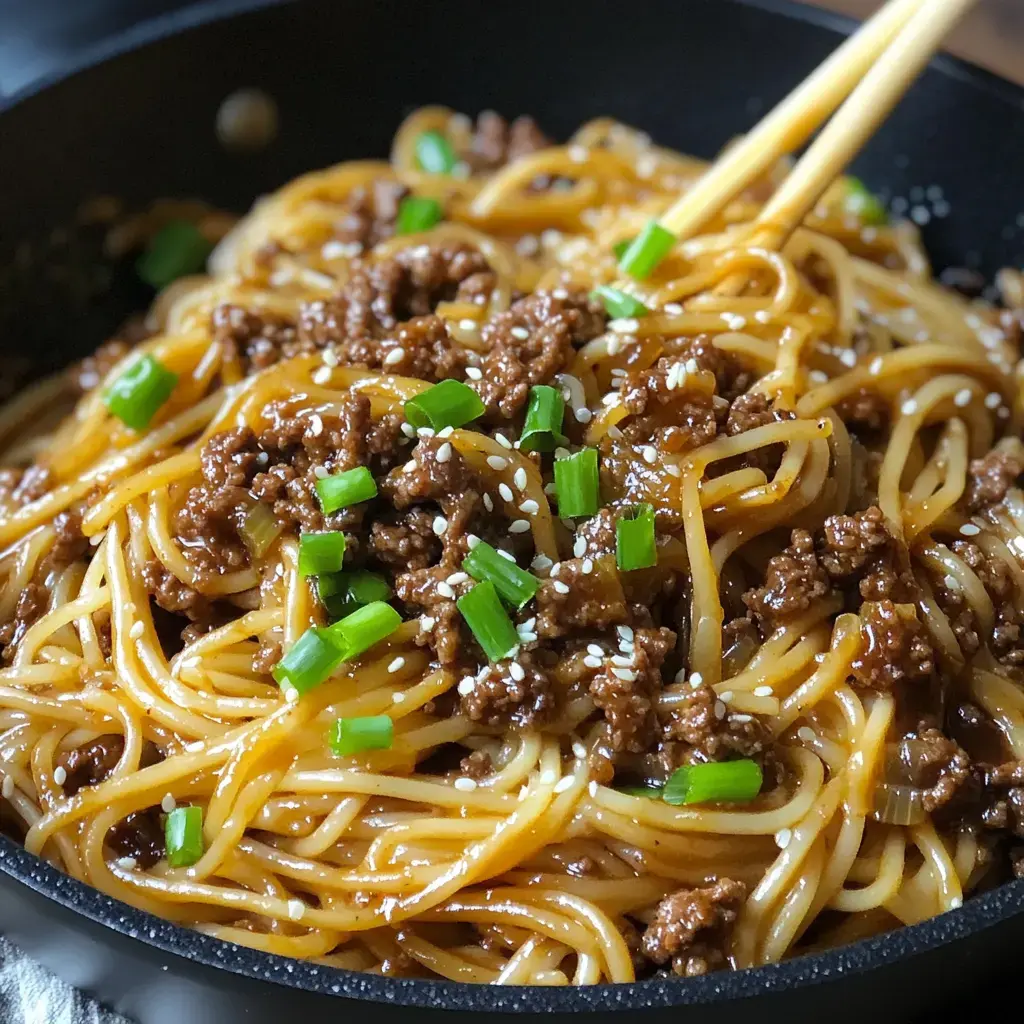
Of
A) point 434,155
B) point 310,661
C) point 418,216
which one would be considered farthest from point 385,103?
point 310,661

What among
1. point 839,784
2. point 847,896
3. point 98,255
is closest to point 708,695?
point 839,784

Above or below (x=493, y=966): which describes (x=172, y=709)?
above

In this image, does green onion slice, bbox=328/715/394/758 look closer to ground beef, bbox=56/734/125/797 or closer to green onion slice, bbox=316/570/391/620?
green onion slice, bbox=316/570/391/620

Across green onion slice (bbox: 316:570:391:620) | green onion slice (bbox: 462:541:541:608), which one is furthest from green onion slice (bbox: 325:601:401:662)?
green onion slice (bbox: 462:541:541:608)

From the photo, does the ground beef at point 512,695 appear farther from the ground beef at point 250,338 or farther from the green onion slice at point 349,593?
the ground beef at point 250,338

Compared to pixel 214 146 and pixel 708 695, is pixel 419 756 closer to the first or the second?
pixel 708 695

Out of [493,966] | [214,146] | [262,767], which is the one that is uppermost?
[214,146]
